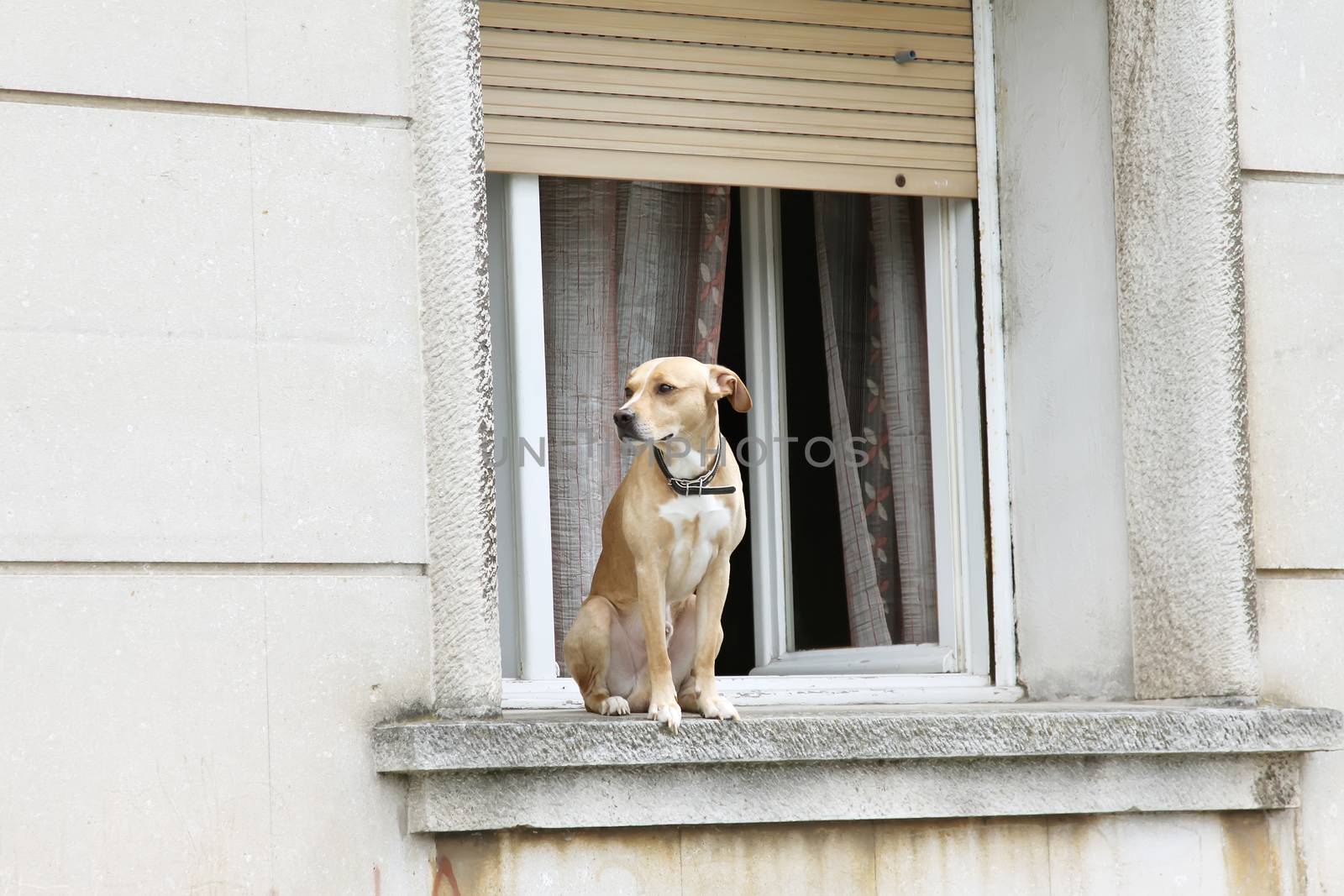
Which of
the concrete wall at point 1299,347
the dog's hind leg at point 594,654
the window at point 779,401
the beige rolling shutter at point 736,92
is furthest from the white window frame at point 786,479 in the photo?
the concrete wall at point 1299,347

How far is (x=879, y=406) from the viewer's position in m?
5.16

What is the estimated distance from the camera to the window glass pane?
5.07 m

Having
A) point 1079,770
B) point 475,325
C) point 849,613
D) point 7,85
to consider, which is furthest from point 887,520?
point 7,85

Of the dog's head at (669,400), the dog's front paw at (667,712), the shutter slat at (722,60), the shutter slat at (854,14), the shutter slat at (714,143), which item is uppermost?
the shutter slat at (854,14)

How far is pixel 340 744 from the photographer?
3.50m

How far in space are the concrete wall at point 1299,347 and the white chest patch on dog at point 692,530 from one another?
150 centimetres

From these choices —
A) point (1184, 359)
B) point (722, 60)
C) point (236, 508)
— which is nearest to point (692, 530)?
point (236, 508)

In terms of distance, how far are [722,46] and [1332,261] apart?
1829mm

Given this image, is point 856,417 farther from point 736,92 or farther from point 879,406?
point 736,92

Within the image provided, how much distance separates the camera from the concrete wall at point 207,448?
3.36 meters

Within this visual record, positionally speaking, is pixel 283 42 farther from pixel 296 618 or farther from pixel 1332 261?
pixel 1332 261

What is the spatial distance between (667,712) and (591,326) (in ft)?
5.07

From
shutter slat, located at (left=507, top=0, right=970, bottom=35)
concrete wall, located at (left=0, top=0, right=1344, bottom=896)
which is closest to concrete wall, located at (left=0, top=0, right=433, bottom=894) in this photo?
concrete wall, located at (left=0, top=0, right=1344, bottom=896)

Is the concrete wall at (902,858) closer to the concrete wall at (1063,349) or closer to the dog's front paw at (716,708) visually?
the dog's front paw at (716,708)
